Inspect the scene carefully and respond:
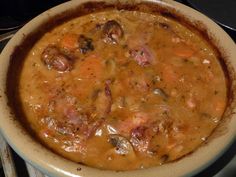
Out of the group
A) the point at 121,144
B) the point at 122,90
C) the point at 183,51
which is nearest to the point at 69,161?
the point at 121,144

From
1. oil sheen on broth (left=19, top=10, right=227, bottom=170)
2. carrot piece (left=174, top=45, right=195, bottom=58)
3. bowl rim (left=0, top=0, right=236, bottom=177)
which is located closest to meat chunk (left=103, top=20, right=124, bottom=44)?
oil sheen on broth (left=19, top=10, right=227, bottom=170)

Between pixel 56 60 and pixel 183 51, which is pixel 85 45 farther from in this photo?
pixel 183 51

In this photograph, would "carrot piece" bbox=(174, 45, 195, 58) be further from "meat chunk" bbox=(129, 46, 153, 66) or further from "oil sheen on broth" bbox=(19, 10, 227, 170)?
"meat chunk" bbox=(129, 46, 153, 66)

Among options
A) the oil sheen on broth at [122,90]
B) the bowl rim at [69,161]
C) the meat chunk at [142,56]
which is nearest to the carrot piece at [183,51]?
the oil sheen on broth at [122,90]

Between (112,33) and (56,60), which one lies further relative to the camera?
(112,33)

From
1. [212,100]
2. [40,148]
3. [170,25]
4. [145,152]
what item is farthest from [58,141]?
[170,25]

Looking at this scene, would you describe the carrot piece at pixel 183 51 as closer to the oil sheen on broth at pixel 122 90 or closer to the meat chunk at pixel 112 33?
the oil sheen on broth at pixel 122 90

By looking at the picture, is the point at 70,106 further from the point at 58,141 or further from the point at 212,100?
the point at 212,100
